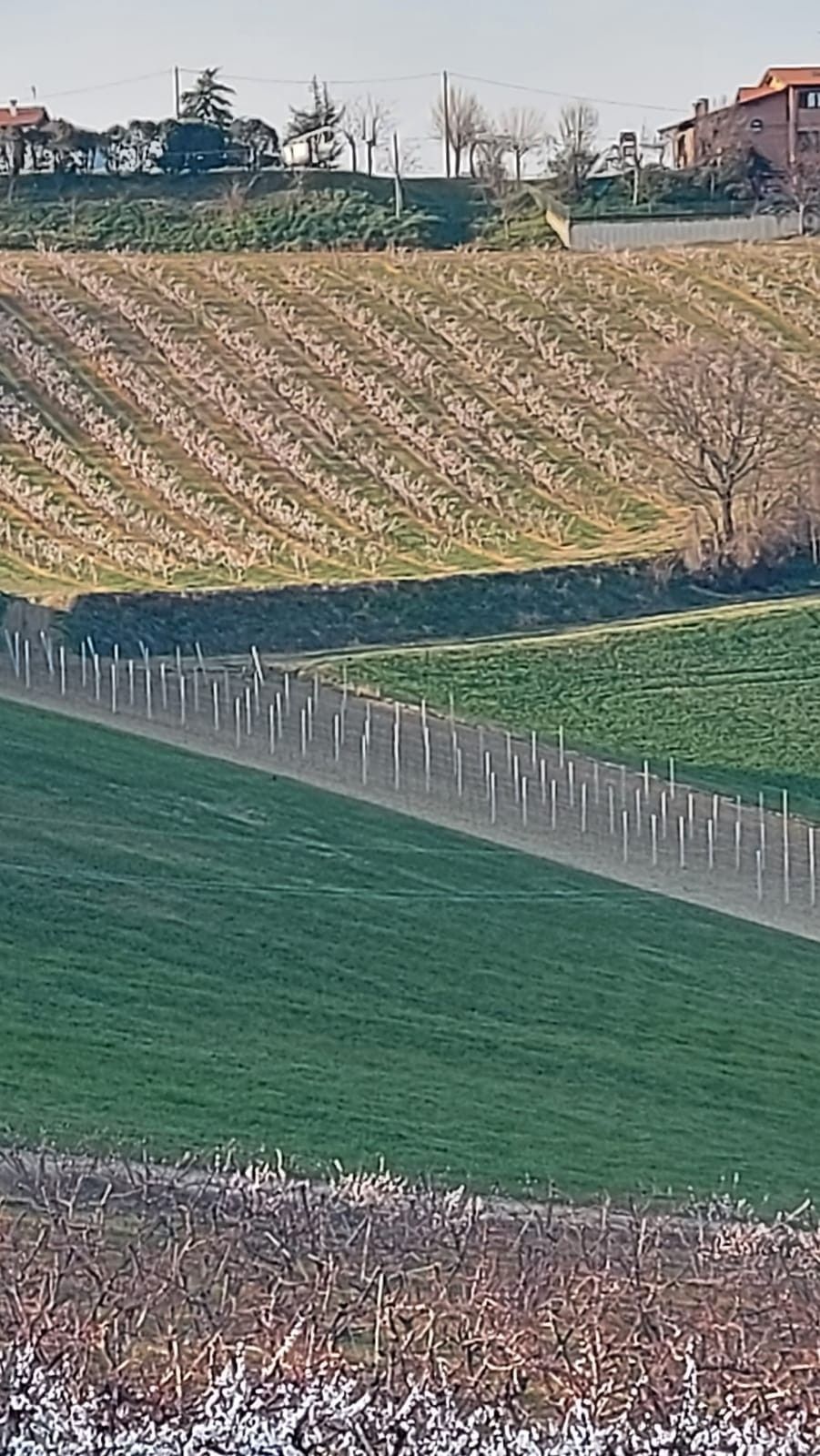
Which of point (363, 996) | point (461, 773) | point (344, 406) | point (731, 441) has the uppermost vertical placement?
point (344, 406)

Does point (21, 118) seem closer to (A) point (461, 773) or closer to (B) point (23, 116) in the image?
(B) point (23, 116)

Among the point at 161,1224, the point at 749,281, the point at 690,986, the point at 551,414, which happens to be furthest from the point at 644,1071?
the point at 749,281

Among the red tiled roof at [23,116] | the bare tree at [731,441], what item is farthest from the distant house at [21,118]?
the bare tree at [731,441]

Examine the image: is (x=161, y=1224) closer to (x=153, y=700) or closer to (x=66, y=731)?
(x=66, y=731)

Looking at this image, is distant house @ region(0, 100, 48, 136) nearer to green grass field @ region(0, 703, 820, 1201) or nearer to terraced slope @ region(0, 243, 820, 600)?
terraced slope @ region(0, 243, 820, 600)

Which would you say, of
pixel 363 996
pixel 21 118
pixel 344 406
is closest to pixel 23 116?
pixel 21 118

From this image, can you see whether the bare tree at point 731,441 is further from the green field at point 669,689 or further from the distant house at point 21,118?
the distant house at point 21,118
